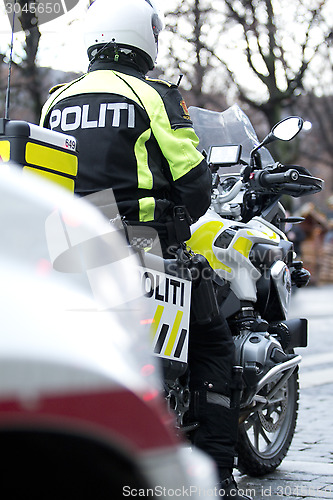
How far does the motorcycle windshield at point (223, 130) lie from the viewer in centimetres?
395

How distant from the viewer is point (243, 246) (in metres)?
3.46

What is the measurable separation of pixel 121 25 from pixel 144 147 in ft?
1.66

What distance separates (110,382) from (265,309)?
2.63 m

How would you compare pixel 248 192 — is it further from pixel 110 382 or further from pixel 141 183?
pixel 110 382

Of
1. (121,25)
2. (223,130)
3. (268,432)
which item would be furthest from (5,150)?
(268,432)

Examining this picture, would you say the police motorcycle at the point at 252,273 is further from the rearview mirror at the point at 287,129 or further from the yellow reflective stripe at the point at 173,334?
the yellow reflective stripe at the point at 173,334

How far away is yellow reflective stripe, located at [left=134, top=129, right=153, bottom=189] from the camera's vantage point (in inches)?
109

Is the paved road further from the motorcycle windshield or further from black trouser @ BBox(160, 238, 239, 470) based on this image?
the motorcycle windshield

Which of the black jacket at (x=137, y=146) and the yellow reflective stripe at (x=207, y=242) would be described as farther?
the yellow reflective stripe at (x=207, y=242)

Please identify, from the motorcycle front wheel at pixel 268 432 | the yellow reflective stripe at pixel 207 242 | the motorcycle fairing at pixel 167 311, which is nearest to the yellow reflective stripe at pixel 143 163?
the motorcycle fairing at pixel 167 311

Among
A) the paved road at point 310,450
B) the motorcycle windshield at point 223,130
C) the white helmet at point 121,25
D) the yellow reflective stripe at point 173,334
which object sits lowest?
the paved road at point 310,450

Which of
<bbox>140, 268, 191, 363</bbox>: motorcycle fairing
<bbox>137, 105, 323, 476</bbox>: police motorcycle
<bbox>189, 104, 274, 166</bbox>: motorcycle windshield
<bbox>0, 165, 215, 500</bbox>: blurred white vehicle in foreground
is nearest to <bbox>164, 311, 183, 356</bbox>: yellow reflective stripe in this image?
<bbox>140, 268, 191, 363</bbox>: motorcycle fairing

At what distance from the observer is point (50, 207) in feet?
4.13

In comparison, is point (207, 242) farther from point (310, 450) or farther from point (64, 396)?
point (64, 396)
